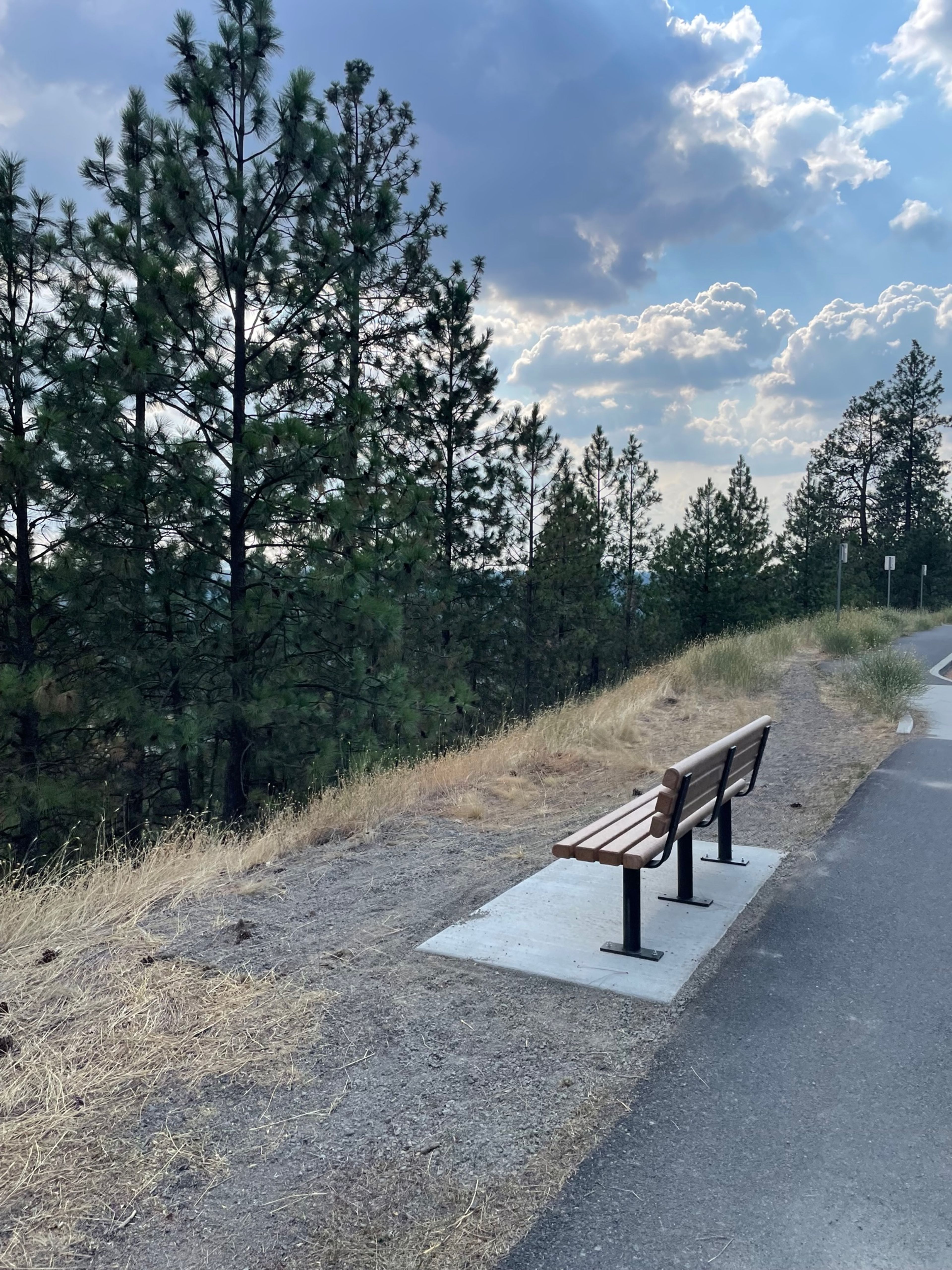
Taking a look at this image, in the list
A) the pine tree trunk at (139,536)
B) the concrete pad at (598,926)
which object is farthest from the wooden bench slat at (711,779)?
the pine tree trunk at (139,536)

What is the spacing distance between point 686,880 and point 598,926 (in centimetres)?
65

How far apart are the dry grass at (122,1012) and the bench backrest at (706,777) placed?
5.62ft

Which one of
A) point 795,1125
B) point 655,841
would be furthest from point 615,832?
point 795,1125

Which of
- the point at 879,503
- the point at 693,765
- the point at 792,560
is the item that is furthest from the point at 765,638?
the point at 879,503

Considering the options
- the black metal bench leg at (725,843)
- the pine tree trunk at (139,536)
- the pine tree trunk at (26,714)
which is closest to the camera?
the black metal bench leg at (725,843)

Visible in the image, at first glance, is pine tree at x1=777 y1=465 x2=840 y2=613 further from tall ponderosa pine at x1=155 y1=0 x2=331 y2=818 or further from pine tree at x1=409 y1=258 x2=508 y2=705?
tall ponderosa pine at x1=155 y1=0 x2=331 y2=818

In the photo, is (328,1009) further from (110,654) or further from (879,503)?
(879,503)

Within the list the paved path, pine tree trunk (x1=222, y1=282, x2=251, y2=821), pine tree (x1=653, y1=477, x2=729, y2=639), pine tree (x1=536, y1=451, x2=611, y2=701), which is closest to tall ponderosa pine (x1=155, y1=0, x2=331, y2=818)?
pine tree trunk (x1=222, y1=282, x2=251, y2=821)

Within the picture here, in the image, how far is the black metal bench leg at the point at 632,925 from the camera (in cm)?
411

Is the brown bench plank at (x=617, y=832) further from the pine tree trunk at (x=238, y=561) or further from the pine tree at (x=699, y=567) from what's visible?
the pine tree at (x=699, y=567)

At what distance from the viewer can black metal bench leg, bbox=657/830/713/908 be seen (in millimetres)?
4820

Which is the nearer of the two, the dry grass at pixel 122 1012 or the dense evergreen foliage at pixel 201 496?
the dry grass at pixel 122 1012

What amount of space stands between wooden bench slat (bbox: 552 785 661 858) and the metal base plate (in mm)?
453

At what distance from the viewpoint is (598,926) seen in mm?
4516
